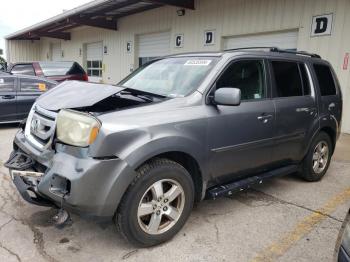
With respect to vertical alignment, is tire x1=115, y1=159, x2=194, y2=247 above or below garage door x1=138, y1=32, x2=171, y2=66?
below

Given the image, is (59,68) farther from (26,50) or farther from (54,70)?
(26,50)

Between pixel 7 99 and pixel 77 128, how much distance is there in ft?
21.2

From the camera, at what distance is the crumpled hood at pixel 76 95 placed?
2934 mm

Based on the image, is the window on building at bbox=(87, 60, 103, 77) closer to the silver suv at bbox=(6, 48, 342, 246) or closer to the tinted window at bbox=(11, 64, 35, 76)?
the tinted window at bbox=(11, 64, 35, 76)

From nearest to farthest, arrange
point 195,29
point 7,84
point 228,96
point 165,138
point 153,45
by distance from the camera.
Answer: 1. point 165,138
2. point 228,96
3. point 7,84
4. point 195,29
5. point 153,45

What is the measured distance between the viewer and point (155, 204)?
9.61 ft

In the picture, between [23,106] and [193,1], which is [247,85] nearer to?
[23,106]

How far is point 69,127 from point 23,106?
21.1 ft

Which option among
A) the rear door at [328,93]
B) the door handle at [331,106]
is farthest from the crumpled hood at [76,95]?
the door handle at [331,106]

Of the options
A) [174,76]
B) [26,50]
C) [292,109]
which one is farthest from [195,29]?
[26,50]

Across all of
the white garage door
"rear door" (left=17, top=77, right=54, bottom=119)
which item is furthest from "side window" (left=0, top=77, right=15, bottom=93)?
the white garage door

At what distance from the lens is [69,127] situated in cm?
271

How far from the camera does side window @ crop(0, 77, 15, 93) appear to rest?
322 inches

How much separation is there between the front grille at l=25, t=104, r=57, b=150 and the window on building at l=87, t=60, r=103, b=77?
1561cm
